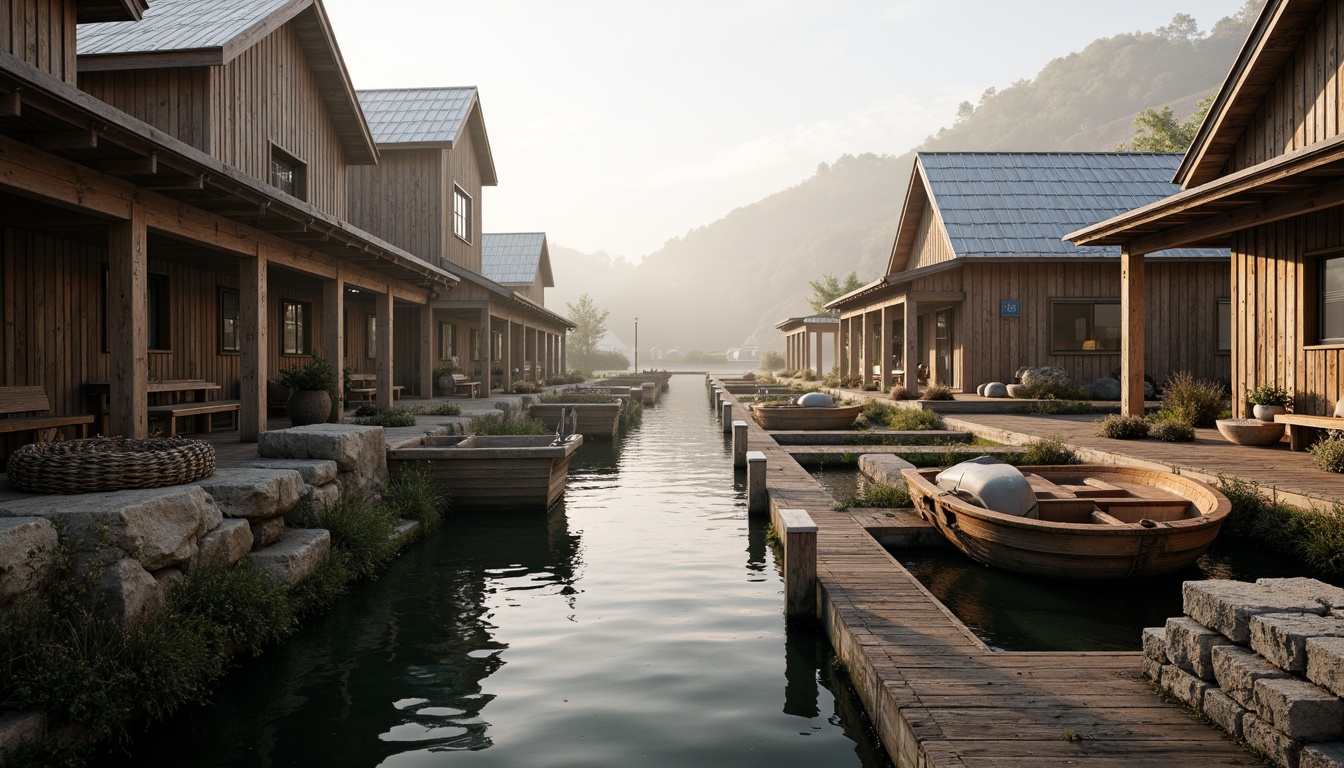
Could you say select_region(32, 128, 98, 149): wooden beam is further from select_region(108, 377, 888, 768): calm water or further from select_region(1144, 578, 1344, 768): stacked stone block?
select_region(1144, 578, 1344, 768): stacked stone block

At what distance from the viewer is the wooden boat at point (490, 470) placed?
1082 cm

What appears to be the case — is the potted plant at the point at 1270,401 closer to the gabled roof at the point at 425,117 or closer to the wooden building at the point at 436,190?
the wooden building at the point at 436,190

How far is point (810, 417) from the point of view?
18.3 m

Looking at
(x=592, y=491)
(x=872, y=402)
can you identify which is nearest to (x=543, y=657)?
(x=592, y=491)

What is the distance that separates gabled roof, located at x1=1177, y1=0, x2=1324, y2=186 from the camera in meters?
12.2

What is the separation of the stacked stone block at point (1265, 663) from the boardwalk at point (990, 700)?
13cm

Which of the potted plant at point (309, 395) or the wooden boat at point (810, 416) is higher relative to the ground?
the potted plant at point (309, 395)

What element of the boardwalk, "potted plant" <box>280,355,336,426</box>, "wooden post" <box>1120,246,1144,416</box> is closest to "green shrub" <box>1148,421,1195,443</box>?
"wooden post" <box>1120,246,1144,416</box>

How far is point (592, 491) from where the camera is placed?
43.4 feet

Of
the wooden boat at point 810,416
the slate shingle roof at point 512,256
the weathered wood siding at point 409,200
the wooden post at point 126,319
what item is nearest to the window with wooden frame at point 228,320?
the wooden post at point 126,319

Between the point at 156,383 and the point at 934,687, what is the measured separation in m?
11.6

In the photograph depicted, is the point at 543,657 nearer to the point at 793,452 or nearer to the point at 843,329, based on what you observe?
the point at 793,452

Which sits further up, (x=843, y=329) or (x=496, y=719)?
(x=843, y=329)

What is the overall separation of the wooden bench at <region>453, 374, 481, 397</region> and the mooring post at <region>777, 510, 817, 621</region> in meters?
16.7
